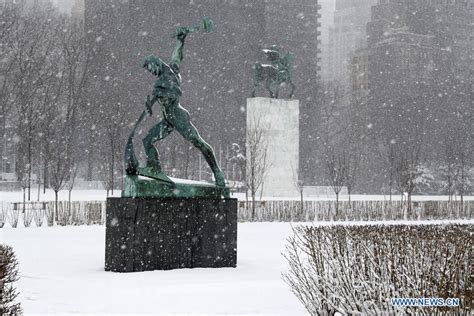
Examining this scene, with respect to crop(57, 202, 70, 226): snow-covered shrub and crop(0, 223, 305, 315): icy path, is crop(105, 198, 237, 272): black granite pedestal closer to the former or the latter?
crop(0, 223, 305, 315): icy path

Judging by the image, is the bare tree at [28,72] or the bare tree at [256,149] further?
the bare tree at [28,72]

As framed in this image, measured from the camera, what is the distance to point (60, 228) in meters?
20.3

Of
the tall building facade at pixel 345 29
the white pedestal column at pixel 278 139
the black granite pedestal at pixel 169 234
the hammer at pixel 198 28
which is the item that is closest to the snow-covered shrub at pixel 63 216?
the black granite pedestal at pixel 169 234

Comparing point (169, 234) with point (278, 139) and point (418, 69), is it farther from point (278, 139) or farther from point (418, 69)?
point (418, 69)

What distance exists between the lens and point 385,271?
596 cm

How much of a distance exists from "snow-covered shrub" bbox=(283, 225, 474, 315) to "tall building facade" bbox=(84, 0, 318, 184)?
44.7 metres

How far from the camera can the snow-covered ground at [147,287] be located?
306 inches

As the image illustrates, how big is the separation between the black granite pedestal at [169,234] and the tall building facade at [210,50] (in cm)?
3990

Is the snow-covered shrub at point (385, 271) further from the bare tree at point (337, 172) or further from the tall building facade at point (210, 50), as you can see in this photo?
the tall building facade at point (210, 50)

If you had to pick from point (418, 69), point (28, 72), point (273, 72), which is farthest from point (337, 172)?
point (418, 69)

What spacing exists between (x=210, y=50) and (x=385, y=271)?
5933cm

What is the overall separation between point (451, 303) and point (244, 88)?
59.8 meters

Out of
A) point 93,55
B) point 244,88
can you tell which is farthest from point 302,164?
point 93,55

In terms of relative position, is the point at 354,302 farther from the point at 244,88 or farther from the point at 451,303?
the point at 244,88
